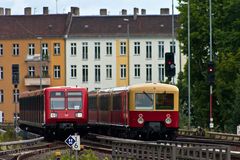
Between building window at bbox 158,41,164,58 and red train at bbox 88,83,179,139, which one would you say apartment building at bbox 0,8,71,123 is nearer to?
building window at bbox 158,41,164,58

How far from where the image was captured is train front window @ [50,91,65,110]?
1924 inches

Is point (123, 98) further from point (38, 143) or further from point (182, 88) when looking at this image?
point (182, 88)

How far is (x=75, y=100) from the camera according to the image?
49031 millimetres

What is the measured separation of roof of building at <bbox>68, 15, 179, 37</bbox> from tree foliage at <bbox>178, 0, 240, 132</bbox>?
40.5 m

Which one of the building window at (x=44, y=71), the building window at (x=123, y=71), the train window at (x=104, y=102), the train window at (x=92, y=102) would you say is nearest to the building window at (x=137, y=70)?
the building window at (x=123, y=71)

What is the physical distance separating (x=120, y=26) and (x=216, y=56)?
50229 millimetres

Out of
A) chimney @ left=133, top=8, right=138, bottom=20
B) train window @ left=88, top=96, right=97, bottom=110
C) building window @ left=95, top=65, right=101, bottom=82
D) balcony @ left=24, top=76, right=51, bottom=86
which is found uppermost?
chimney @ left=133, top=8, right=138, bottom=20

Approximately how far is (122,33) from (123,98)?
77.2 metres

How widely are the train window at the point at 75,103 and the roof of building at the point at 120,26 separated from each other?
74.7m

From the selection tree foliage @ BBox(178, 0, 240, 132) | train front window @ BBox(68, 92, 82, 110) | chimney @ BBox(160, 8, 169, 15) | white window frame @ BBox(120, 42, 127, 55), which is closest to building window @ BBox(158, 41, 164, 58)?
white window frame @ BBox(120, 42, 127, 55)

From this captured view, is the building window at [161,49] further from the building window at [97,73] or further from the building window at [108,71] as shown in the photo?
the building window at [97,73]

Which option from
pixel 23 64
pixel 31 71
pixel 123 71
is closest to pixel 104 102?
pixel 123 71

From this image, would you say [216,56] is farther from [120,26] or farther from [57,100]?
[120,26]

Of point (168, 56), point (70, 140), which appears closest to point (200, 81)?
point (168, 56)
